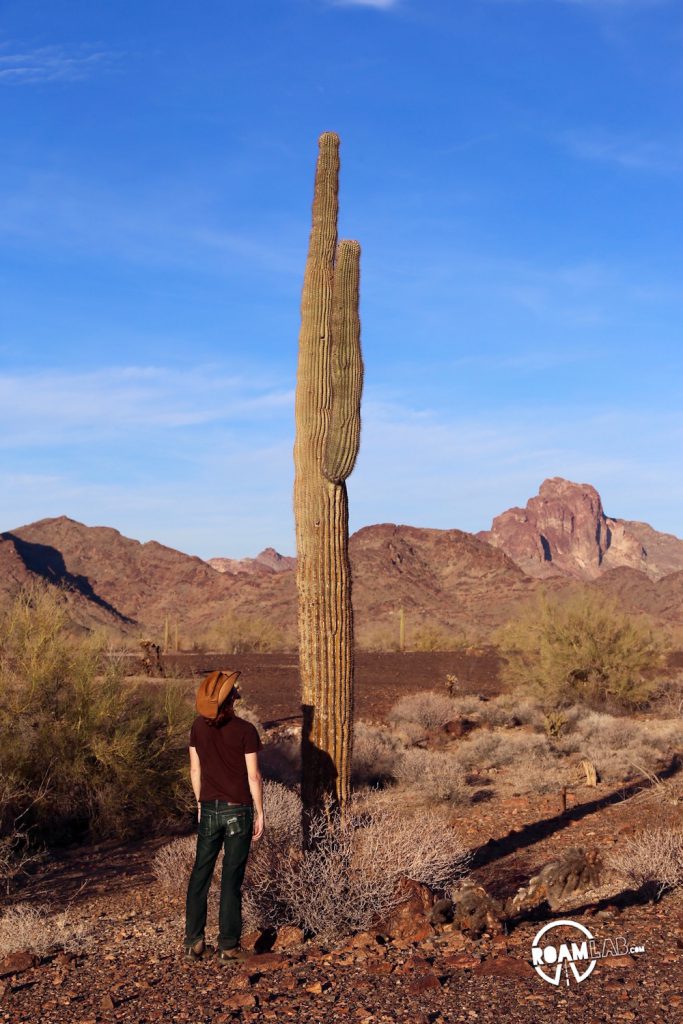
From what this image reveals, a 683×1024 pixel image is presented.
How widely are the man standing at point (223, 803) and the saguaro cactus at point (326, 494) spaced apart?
1851 mm

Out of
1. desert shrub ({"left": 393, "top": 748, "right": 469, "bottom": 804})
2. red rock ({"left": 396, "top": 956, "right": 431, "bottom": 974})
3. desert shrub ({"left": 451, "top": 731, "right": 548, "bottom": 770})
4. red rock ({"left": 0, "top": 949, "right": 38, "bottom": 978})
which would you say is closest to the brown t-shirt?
red rock ({"left": 396, "top": 956, "right": 431, "bottom": 974})

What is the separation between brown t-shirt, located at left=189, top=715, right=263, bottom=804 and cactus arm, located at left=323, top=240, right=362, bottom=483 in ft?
9.28

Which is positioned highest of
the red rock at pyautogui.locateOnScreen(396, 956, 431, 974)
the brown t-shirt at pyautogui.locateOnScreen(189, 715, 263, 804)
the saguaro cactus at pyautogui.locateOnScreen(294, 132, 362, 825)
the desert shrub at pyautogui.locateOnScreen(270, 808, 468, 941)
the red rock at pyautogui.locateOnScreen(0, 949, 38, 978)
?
the saguaro cactus at pyautogui.locateOnScreen(294, 132, 362, 825)

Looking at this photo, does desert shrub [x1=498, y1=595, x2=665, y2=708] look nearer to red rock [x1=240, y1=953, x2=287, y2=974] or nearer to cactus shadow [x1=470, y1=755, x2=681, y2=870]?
cactus shadow [x1=470, y1=755, x2=681, y2=870]

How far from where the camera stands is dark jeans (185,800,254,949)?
5.95 metres

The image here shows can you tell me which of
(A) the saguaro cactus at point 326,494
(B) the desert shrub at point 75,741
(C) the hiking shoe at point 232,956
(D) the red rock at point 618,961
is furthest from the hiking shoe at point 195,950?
(B) the desert shrub at point 75,741

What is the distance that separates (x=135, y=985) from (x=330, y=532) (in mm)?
3836

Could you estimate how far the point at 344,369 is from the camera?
344 inches

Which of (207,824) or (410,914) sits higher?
(207,824)

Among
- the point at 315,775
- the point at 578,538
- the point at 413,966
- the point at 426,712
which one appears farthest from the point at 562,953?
the point at 578,538

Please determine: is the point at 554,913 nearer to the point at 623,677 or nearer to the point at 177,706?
the point at 177,706

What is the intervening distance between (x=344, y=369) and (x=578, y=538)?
125m

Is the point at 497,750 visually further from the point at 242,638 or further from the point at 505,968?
the point at 242,638

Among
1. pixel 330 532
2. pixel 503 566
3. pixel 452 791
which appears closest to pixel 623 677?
pixel 452 791
